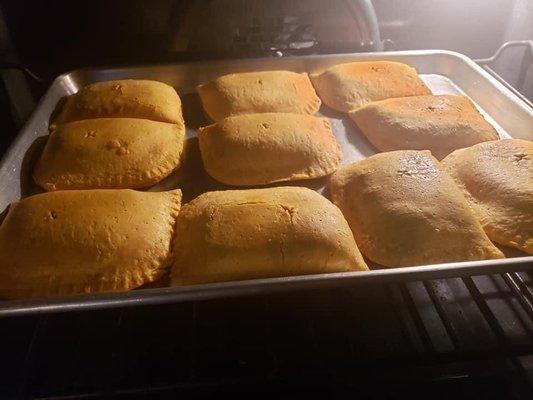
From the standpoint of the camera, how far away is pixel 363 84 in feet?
6.13

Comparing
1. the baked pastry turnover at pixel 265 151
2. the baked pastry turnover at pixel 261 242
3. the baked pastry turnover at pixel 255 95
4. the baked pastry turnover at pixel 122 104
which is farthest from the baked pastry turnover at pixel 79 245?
the baked pastry turnover at pixel 255 95

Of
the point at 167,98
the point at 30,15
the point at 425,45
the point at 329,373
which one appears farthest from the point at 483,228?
the point at 30,15

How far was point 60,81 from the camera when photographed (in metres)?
1.88

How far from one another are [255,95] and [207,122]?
0.22m

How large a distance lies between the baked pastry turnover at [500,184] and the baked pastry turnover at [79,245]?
960 mm

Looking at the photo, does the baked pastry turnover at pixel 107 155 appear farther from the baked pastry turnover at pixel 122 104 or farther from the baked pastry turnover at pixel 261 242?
the baked pastry turnover at pixel 261 242

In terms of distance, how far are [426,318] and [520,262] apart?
0.92 ft

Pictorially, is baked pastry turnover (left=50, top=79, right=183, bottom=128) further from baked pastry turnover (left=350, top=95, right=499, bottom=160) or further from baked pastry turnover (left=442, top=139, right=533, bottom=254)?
baked pastry turnover (left=442, top=139, right=533, bottom=254)

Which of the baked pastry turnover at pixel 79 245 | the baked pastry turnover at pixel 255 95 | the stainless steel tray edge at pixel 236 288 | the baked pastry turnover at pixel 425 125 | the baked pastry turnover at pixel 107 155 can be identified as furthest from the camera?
the baked pastry turnover at pixel 255 95

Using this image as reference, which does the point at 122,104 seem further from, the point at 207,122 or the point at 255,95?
the point at 255,95

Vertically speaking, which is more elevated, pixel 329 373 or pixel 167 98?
pixel 167 98

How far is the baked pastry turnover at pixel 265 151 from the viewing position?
4.97 feet

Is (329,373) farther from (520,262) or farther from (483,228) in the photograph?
(483,228)

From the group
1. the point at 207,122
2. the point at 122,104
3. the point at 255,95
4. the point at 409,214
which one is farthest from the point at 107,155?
the point at 409,214
